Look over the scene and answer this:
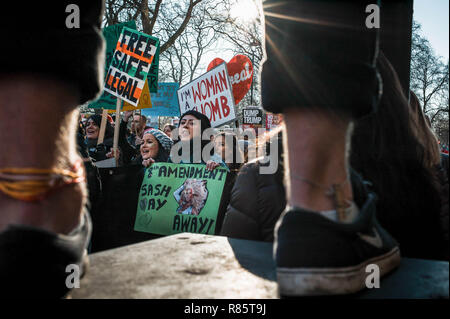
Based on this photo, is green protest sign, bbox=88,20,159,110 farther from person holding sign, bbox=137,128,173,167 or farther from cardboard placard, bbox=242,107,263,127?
cardboard placard, bbox=242,107,263,127

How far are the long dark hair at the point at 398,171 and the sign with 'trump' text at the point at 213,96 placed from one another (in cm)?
381

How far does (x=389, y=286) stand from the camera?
2.86 feet

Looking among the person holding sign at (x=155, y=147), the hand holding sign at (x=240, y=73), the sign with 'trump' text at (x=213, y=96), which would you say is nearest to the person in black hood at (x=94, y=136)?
the person holding sign at (x=155, y=147)

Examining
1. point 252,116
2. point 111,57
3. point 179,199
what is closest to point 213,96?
point 111,57

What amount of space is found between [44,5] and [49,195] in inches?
15.2

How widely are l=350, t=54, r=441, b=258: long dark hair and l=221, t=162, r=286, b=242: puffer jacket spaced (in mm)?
555

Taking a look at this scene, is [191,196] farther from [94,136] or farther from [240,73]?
[240,73]

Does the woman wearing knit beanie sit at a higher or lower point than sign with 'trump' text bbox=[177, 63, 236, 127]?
lower

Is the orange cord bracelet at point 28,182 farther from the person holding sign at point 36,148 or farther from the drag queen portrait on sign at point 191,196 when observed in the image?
the drag queen portrait on sign at point 191,196

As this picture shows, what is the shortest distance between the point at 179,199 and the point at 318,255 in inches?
126

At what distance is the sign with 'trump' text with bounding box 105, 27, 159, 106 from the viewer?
195 inches

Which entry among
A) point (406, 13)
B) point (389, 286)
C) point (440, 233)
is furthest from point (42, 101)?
point (406, 13)

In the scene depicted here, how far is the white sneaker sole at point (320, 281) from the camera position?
79cm

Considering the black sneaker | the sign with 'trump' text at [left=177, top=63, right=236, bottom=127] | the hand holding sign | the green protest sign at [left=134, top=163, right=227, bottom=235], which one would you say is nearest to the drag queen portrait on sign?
the green protest sign at [left=134, top=163, right=227, bottom=235]
